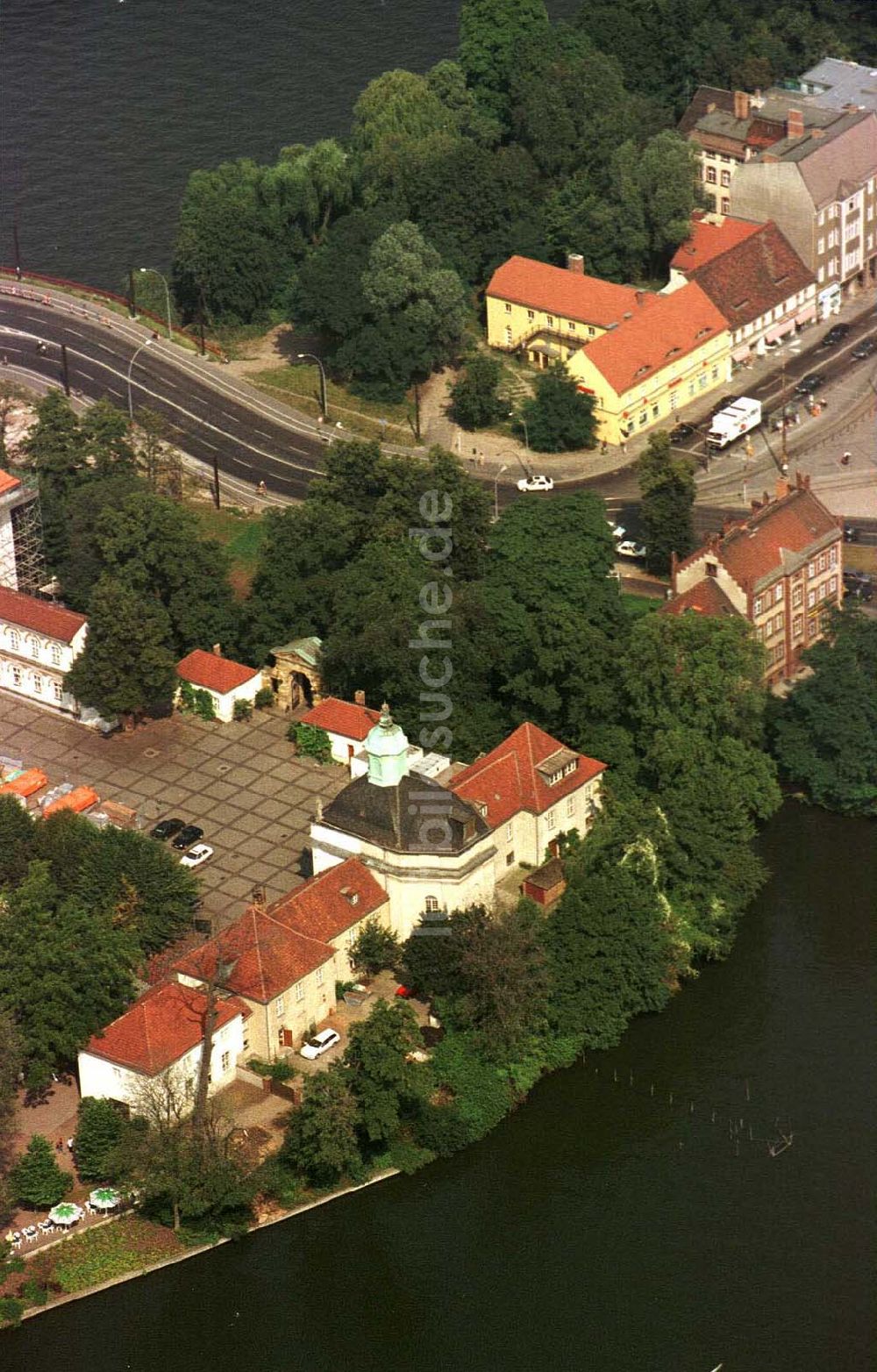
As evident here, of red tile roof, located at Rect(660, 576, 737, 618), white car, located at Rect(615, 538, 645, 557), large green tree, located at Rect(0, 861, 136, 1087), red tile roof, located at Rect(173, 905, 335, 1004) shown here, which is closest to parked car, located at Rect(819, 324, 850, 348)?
white car, located at Rect(615, 538, 645, 557)

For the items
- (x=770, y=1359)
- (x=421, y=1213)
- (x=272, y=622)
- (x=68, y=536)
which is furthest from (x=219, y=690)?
(x=770, y=1359)

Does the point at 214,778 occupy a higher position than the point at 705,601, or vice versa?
the point at 705,601

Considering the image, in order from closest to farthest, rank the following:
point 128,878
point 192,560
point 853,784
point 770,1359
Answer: point 770,1359
point 128,878
point 853,784
point 192,560

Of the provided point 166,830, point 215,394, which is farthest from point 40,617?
point 215,394

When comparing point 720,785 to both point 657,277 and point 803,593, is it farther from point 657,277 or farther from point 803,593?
point 657,277

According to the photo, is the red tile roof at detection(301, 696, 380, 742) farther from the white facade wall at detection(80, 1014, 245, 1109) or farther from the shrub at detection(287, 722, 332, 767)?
the white facade wall at detection(80, 1014, 245, 1109)

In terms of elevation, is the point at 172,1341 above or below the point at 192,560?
below

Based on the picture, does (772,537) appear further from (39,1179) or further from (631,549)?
(39,1179)
